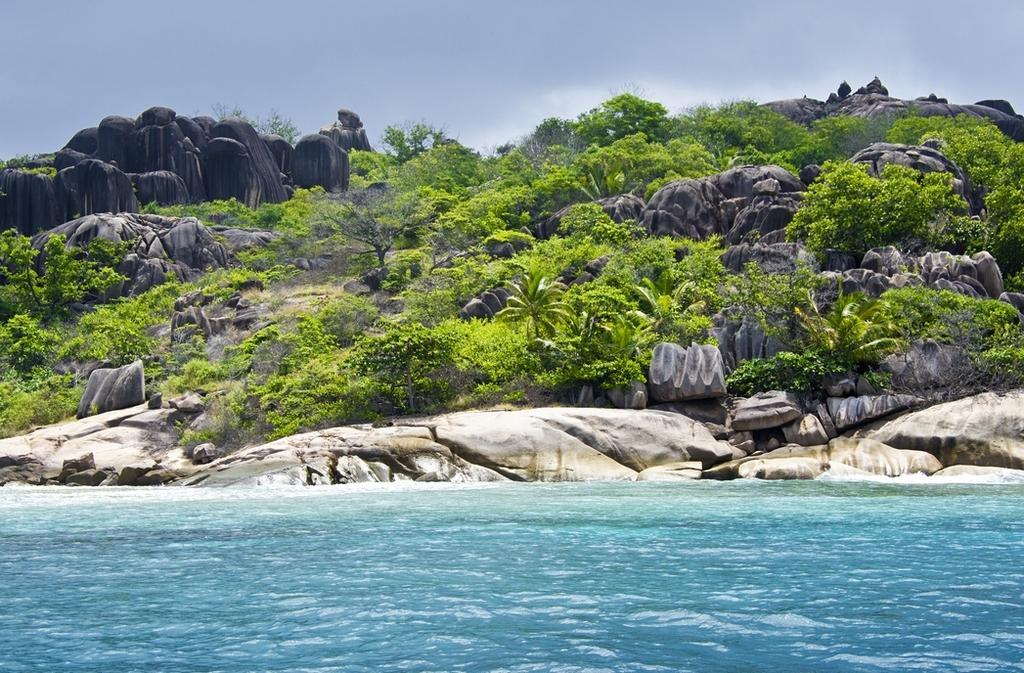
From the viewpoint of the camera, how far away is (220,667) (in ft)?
20.4

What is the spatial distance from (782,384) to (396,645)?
24167 millimetres

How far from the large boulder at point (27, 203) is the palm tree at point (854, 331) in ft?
170

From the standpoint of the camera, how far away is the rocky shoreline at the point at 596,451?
24.1 m

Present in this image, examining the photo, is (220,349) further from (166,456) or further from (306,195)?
(306,195)

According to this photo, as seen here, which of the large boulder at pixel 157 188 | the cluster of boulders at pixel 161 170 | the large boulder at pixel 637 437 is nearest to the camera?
the large boulder at pixel 637 437

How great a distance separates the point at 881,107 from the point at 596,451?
63.1 m

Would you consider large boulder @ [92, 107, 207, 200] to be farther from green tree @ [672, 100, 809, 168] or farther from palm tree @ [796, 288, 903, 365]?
palm tree @ [796, 288, 903, 365]

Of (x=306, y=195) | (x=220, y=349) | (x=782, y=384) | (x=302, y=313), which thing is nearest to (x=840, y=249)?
(x=782, y=384)

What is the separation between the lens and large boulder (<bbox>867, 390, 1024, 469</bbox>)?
24.4 meters

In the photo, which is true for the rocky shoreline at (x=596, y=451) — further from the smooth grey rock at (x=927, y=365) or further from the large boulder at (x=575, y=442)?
the smooth grey rock at (x=927, y=365)

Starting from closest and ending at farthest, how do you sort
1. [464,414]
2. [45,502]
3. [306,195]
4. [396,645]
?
[396,645]
[45,502]
[464,414]
[306,195]

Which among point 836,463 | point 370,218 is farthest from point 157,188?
point 836,463

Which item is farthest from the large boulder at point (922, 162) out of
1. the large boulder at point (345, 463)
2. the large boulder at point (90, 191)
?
the large boulder at point (90, 191)

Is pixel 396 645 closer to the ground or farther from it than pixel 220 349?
closer to the ground
